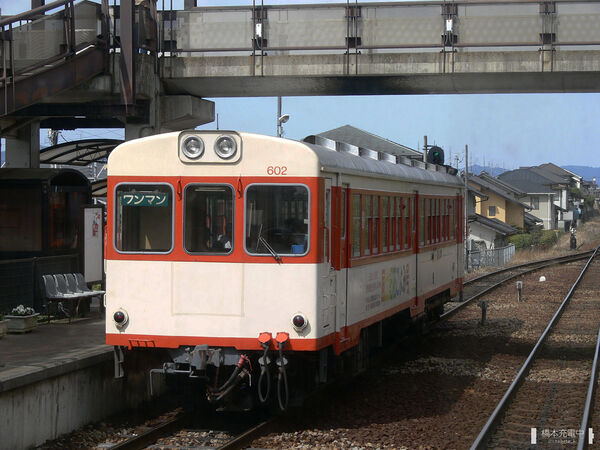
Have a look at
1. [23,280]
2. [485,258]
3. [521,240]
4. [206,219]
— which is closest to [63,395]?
[206,219]

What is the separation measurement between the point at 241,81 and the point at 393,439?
24.8 feet

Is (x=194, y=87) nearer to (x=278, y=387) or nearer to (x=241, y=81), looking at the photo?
(x=241, y=81)

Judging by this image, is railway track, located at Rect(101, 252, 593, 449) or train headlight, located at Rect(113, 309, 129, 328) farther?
train headlight, located at Rect(113, 309, 129, 328)

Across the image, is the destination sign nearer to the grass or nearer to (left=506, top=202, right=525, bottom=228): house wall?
the grass

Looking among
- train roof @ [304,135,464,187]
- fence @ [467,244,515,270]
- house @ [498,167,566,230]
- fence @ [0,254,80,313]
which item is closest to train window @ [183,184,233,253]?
train roof @ [304,135,464,187]

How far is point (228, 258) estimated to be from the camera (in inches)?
332

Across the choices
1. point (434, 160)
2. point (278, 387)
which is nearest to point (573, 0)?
point (434, 160)

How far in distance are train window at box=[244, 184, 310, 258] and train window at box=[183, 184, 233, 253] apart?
0.80 ft

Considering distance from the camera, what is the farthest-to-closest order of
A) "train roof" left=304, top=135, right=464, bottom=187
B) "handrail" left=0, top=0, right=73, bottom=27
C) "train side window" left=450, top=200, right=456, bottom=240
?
"train side window" left=450, top=200, right=456, bottom=240
"handrail" left=0, top=0, right=73, bottom=27
"train roof" left=304, top=135, right=464, bottom=187

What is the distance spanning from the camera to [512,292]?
24250mm

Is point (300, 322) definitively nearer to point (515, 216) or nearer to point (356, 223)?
point (356, 223)

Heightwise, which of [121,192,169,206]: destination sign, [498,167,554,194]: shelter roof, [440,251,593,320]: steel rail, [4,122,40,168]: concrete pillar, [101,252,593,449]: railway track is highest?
[498,167,554,194]: shelter roof

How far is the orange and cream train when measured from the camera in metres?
8.29

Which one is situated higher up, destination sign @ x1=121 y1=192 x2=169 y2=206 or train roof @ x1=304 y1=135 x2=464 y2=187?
train roof @ x1=304 y1=135 x2=464 y2=187
